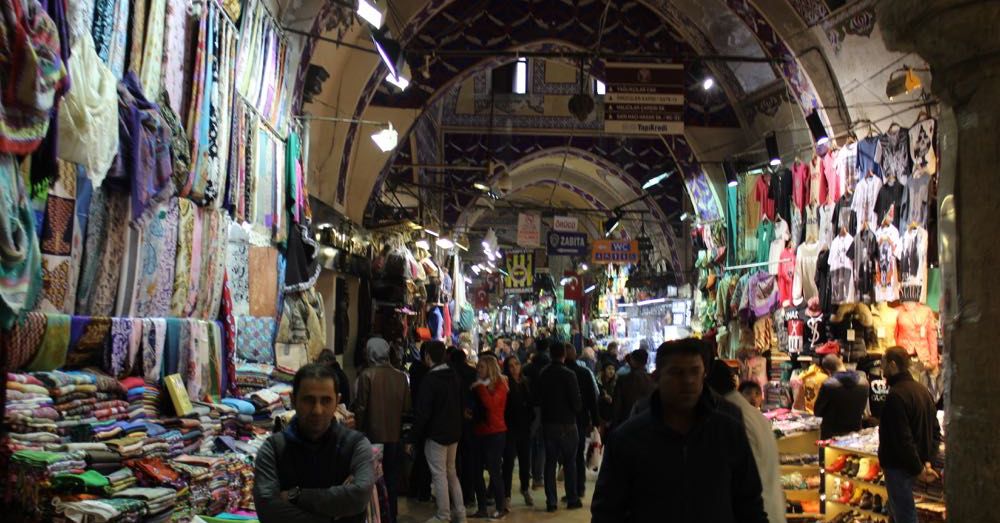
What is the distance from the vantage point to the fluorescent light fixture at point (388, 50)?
6426 mm

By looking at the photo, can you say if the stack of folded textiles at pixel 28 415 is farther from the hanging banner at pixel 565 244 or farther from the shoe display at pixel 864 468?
the hanging banner at pixel 565 244

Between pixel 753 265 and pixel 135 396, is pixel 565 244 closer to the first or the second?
pixel 753 265

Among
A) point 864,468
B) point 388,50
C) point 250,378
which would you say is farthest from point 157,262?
point 864,468

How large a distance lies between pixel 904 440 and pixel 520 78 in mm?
14230

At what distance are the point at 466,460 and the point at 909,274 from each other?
4623 millimetres

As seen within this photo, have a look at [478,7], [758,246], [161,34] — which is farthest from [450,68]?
[161,34]

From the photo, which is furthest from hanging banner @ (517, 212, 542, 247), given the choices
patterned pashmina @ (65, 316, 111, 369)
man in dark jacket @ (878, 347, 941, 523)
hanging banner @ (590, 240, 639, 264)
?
patterned pashmina @ (65, 316, 111, 369)

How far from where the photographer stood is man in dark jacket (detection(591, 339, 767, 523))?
2449 mm

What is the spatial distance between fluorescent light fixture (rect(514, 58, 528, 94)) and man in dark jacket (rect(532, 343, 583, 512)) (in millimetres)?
11440

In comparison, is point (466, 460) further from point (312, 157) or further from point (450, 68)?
point (450, 68)

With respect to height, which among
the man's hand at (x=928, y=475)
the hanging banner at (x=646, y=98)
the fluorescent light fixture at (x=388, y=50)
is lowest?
the man's hand at (x=928, y=475)

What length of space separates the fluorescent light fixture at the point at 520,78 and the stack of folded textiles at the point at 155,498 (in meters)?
15.8

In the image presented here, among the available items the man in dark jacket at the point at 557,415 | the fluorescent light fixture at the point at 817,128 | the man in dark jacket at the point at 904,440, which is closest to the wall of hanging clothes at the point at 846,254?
the fluorescent light fixture at the point at 817,128

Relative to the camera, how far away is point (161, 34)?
441cm
